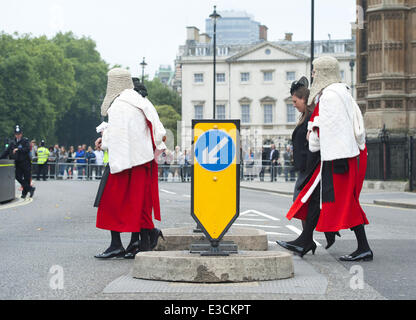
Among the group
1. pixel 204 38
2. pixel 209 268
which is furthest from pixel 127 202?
pixel 204 38

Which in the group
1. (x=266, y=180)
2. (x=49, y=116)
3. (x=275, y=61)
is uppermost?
(x=275, y=61)

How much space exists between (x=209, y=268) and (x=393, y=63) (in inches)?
804

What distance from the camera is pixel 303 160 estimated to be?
7.55 metres

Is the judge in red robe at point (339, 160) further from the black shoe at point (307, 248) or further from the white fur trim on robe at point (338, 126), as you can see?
the black shoe at point (307, 248)

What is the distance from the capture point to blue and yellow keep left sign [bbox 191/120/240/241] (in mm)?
5938

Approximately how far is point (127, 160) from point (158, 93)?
310 ft

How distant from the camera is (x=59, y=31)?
309 feet

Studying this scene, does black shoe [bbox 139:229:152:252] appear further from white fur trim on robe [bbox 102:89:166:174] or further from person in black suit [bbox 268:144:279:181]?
person in black suit [bbox 268:144:279:181]

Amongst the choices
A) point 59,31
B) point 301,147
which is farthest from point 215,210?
point 59,31

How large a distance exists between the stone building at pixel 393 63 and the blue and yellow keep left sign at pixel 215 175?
19.4m

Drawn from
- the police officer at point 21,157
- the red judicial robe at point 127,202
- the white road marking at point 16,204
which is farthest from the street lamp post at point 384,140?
the red judicial robe at point 127,202

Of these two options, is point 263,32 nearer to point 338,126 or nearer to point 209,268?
point 338,126
